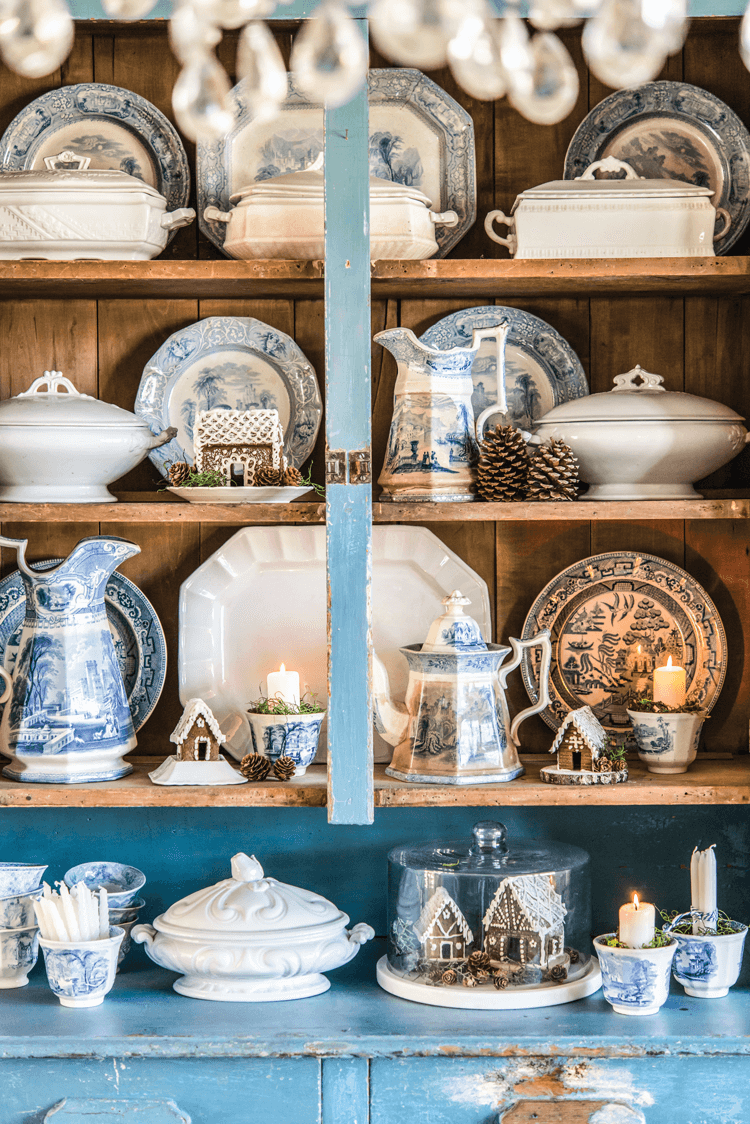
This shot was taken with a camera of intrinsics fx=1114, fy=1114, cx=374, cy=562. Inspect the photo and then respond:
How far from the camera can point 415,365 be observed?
1.75 metres

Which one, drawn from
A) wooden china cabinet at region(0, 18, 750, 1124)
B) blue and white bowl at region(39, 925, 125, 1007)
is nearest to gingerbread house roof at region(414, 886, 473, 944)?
wooden china cabinet at region(0, 18, 750, 1124)

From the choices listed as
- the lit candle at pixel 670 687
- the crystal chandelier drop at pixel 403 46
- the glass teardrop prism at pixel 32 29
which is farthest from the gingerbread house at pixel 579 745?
the glass teardrop prism at pixel 32 29

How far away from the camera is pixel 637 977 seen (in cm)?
156

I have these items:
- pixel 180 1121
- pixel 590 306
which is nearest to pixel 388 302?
pixel 590 306

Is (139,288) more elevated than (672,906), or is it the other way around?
(139,288)

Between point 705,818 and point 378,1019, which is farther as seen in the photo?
point 705,818

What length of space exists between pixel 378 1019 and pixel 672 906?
64cm

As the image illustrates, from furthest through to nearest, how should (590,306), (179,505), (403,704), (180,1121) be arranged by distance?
1. (590,306)
2. (403,704)
3. (179,505)
4. (180,1121)

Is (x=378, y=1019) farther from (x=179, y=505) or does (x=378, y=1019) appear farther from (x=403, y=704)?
(x=179, y=505)

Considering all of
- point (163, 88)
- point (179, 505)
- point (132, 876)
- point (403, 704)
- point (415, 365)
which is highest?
point (163, 88)

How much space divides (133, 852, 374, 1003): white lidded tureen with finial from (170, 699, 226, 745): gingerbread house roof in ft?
0.77

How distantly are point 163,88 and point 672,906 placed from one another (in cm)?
165

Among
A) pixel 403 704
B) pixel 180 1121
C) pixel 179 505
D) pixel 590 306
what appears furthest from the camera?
pixel 590 306

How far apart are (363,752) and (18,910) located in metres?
0.58
